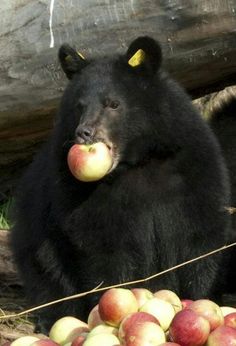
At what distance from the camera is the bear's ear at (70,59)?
20.0ft

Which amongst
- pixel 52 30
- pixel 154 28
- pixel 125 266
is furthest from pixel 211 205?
pixel 52 30

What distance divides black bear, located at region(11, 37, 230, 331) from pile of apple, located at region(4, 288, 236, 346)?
1.36 meters

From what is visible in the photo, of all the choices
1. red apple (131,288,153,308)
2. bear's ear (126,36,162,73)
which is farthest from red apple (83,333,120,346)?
bear's ear (126,36,162,73)

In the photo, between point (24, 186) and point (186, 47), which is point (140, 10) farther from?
point (24, 186)

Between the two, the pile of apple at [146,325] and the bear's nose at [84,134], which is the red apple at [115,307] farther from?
the bear's nose at [84,134]

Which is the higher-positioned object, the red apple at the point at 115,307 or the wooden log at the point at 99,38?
the wooden log at the point at 99,38

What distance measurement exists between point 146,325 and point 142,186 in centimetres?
204

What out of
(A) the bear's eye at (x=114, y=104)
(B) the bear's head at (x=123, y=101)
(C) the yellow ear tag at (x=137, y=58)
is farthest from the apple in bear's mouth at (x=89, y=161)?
(C) the yellow ear tag at (x=137, y=58)

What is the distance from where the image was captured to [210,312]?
414cm

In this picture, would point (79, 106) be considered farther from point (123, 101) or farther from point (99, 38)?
point (99, 38)

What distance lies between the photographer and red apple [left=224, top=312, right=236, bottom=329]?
4.20 metres

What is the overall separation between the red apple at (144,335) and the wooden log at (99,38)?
3232mm

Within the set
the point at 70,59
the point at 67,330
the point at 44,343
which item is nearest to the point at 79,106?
the point at 70,59

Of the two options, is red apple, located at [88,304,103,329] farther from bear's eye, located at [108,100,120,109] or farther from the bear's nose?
bear's eye, located at [108,100,120,109]
